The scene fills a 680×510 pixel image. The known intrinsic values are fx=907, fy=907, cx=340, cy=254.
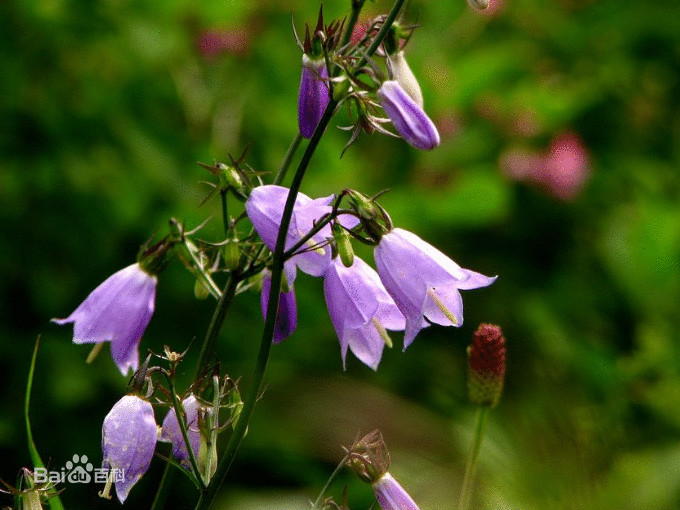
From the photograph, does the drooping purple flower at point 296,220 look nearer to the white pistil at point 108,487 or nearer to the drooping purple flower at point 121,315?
the drooping purple flower at point 121,315

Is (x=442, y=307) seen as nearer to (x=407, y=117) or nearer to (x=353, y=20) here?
(x=407, y=117)

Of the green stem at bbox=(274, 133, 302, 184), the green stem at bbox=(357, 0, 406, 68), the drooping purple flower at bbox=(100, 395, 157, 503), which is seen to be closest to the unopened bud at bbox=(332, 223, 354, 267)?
the green stem at bbox=(274, 133, 302, 184)

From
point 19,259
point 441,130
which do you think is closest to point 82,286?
point 19,259

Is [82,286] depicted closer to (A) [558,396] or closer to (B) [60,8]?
(B) [60,8]
